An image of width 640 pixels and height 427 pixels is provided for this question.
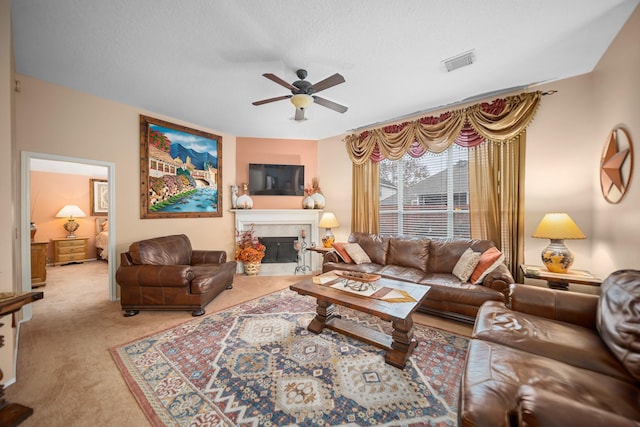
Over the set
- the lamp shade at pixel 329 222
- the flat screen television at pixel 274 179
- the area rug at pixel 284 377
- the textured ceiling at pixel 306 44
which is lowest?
the area rug at pixel 284 377

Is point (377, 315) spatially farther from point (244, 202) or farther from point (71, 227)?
point (71, 227)

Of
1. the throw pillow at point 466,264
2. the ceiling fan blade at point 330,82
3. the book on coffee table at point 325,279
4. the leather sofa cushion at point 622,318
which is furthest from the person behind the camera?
the throw pillow at point 466,264

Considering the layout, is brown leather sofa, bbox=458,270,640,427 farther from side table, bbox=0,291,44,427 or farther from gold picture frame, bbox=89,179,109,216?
gold picture frame, bbox=89,179,109,216

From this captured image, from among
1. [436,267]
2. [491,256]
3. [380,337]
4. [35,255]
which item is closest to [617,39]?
[491,256]

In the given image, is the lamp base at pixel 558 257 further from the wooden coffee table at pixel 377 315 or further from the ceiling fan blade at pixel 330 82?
the ceiling fan blade at pixel 330 82

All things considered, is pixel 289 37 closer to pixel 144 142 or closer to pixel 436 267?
pixel 144 142

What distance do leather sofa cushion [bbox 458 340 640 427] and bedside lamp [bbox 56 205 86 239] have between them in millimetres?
8339

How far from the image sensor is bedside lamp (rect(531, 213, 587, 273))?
241cm

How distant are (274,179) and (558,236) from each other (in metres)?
4.36

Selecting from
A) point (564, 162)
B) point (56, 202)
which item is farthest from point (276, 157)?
point (56, 202)

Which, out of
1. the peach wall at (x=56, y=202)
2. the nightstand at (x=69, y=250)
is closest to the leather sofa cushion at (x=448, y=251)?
the nightstand at (x=69, y=250)

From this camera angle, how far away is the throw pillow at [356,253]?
12.1ft

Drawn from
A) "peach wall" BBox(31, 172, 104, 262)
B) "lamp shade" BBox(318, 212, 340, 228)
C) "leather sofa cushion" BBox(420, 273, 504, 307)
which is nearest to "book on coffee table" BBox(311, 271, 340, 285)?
"leather sofa cushion" BBox(420, 273, 504, 307)

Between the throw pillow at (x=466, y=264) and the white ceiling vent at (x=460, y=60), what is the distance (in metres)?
2.17
